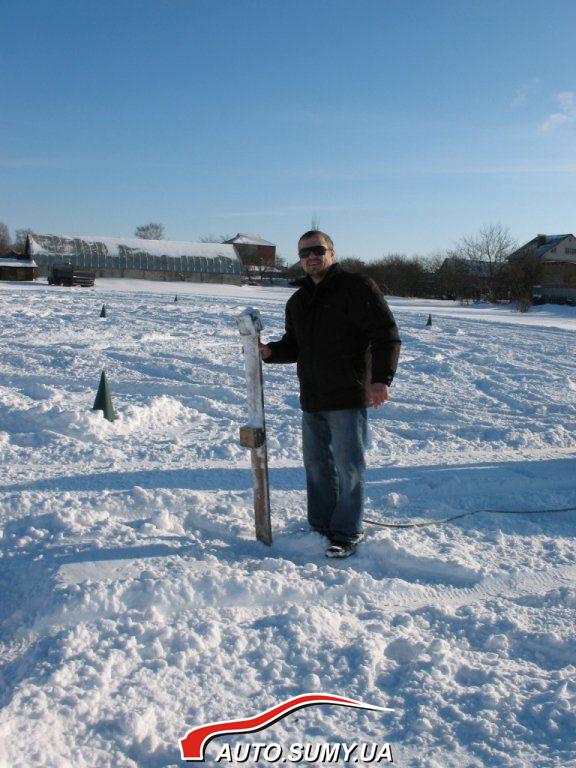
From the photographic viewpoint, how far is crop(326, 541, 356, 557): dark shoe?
364cm

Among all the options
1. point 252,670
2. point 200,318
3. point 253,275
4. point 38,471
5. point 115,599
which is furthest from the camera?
point 253,275

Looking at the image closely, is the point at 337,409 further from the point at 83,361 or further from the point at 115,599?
the point at 83,361

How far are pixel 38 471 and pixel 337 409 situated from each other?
2782 mm

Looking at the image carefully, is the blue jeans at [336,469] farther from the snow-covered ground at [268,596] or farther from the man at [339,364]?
the snow-covered ground at [268,596]

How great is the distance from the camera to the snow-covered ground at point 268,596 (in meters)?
2.32

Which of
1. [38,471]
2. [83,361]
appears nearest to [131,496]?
[38,471]

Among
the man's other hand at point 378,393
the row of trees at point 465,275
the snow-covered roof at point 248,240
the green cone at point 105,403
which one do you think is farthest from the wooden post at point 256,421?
the snow-covered roof at point 248,240

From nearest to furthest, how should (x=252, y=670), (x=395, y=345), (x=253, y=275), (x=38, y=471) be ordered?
(x=252, y=670)
(x=395, y=345)
(x=38, y=471)
(x=253, y=275)

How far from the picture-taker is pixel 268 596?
125 inches

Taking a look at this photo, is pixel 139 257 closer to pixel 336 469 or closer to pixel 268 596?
pixel 336 469

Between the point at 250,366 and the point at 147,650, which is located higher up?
the point at 250,366

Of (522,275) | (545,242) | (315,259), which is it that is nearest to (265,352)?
(315,259)

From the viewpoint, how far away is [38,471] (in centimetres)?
509

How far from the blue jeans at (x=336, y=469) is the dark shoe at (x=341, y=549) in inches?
1.0
